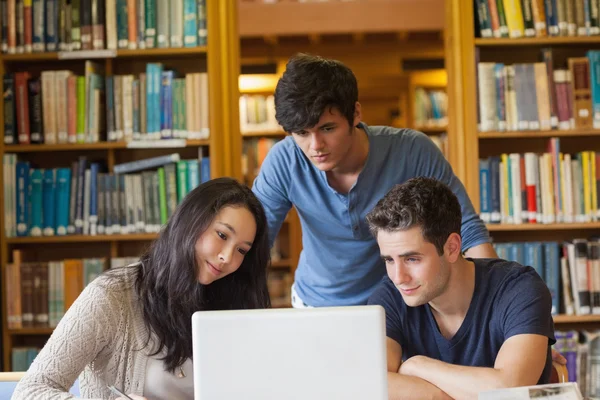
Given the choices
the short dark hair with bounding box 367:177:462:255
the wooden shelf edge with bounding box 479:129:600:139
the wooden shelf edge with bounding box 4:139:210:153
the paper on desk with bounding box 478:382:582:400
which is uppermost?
the wooden shelf edge with bounding box 4:139:210:153

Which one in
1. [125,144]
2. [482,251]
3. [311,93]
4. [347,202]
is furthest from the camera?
[125,144]

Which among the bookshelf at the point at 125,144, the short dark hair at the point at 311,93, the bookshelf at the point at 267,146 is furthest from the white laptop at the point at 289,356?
the bookshelf at the point at 267,146

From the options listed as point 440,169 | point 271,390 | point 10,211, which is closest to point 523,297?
point 440,169

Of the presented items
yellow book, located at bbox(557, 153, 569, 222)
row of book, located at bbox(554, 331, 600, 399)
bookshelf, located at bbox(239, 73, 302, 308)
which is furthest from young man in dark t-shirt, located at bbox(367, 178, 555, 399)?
bookshelf, located at bbox(239, 73, 302, 308)

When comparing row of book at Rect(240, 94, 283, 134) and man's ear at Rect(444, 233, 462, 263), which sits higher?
row of book at Rect(240, 94, 283, 134)

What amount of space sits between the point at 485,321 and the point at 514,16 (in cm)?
Answer: 217

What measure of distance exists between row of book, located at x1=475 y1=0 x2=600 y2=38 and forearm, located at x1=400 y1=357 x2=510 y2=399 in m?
2.30

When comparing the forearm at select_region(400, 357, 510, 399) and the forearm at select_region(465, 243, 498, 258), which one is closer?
the forearm at select_region(400, 357, 510, 399)

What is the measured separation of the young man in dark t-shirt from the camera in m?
1.69

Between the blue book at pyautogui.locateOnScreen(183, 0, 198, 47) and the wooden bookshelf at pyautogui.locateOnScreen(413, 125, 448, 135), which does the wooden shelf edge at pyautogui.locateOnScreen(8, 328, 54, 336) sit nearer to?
the blue book at pyautogui.locateOnScreen(183, 0, 198, 47)

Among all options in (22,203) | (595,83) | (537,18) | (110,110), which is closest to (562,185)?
(595,83)

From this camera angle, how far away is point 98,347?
5.57 ft

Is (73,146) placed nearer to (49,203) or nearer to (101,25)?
(49,203)

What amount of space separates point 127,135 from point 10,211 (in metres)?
0.63
